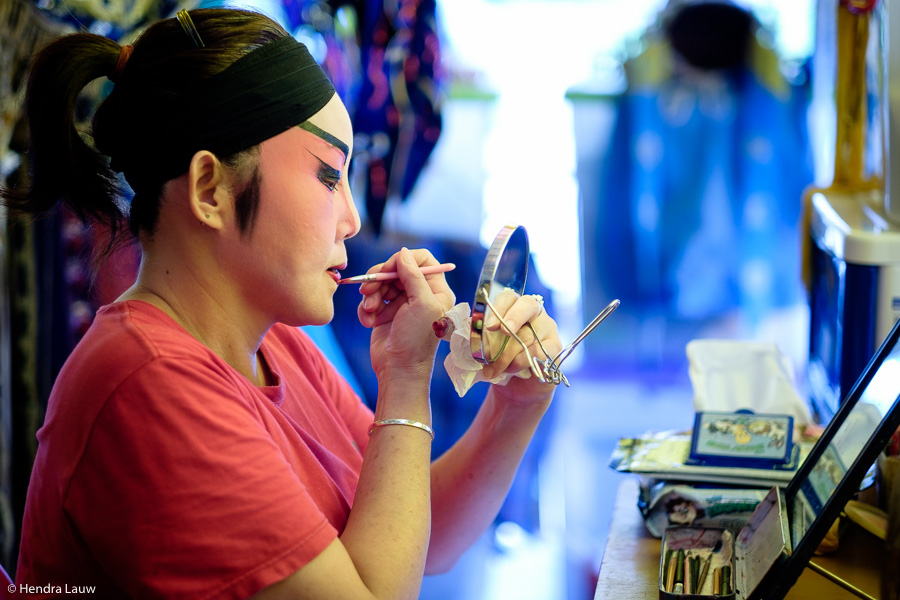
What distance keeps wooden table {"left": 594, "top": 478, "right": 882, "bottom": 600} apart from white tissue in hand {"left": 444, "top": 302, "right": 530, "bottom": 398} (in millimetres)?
261

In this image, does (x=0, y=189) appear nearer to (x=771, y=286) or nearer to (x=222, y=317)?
(x=222, y=317)

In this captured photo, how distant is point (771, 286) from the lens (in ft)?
10.8

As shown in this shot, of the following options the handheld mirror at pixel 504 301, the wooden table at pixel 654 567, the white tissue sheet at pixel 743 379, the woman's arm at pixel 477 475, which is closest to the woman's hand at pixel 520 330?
the handheld mirror at pixel 504 301

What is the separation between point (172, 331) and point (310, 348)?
380 millimetres

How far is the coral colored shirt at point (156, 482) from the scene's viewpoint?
0.76 meters

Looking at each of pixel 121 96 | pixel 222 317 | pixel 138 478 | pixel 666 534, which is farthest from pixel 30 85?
pixel 666 534

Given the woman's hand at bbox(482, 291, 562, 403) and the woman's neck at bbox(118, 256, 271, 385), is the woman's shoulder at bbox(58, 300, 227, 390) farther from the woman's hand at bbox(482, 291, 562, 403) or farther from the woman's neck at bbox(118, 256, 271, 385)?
the woman's hand at bbox(482, 291, 562, 403)

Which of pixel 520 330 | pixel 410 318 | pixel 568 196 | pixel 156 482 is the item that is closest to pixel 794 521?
pixel 520 330

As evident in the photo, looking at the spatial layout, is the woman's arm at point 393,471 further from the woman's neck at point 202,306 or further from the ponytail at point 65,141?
the ponytail at point 65,141

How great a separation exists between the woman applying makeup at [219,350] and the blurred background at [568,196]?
110 centimetres

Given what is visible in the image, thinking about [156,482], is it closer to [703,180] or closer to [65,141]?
[65,141]

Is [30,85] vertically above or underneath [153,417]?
above

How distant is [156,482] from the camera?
0.76m

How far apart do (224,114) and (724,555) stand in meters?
0.74
